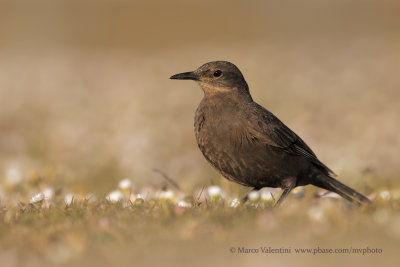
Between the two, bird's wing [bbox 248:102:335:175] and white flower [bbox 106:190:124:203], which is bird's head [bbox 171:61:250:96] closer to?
bird's wing [bbox 248:102:335:175]

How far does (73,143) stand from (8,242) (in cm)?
941

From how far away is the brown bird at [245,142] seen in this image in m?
6.84

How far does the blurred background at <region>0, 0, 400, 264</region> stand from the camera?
483 inches

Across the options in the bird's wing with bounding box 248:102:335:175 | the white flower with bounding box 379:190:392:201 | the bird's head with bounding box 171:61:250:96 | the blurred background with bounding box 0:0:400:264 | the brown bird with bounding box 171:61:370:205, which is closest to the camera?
the white flower with bounding box 379:190:392:201

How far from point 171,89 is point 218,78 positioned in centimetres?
1201

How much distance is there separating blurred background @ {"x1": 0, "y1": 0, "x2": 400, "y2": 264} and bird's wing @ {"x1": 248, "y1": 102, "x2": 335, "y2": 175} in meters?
1.06

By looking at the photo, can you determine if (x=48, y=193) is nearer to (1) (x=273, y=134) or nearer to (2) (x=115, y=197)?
(2) (x=115, y=197)

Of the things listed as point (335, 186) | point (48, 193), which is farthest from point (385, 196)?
point (48, 193)

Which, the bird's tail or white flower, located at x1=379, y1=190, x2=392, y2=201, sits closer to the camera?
white flower, located at x1=379, y1=190, x2=392, y2=201

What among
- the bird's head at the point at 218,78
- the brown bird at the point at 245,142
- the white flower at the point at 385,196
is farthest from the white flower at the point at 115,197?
the white flower at the point at 385,196

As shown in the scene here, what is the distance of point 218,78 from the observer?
25.2ft

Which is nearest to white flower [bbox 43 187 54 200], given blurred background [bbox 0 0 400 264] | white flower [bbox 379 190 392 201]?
blurred background [bbox 0 0 400 264]

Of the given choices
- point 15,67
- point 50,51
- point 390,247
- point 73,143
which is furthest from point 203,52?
point 390,247

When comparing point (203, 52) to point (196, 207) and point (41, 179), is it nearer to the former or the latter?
point (41, 179)
